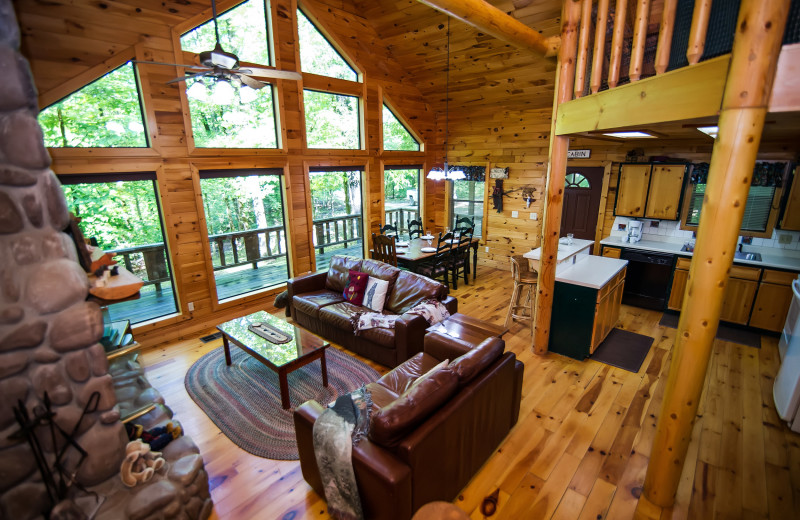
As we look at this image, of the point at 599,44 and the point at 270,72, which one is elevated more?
the point at 599,44

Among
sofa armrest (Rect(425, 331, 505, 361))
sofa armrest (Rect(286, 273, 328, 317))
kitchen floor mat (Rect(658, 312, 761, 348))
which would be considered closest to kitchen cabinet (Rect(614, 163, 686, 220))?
kitchen floor mat (Rect(658, 312, 761, 348))

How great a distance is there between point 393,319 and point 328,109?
3864 millimetres

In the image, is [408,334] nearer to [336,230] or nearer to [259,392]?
[259,392]

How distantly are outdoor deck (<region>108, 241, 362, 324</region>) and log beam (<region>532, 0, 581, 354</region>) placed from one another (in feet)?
13.1

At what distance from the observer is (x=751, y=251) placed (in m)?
4.85

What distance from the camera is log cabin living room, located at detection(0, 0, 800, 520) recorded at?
→ 1937mm

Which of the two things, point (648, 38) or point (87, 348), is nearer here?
point (87, 348)

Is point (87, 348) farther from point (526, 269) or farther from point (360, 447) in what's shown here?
point (526, 269)

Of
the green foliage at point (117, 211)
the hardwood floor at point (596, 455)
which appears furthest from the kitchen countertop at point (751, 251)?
the green foliage at point (117, 211)

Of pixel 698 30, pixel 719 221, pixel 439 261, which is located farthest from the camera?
pixel 439 261

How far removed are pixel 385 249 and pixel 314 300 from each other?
1512 millimetres

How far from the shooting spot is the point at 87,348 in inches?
78.5

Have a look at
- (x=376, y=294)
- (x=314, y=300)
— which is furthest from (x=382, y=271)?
(x=314, y=300)

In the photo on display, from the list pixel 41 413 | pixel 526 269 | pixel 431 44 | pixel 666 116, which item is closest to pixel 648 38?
pixel 666 116
